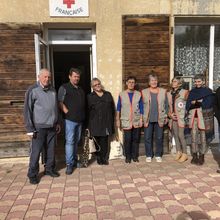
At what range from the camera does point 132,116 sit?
571 cm

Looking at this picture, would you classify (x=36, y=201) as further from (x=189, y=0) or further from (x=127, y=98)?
(x=189, y=0)

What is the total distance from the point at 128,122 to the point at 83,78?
367cm

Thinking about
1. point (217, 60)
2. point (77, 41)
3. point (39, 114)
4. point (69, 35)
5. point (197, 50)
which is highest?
point (69, 35)

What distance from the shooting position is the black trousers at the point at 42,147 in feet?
15.9

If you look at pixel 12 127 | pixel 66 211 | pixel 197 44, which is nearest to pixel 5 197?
pixel 66 211

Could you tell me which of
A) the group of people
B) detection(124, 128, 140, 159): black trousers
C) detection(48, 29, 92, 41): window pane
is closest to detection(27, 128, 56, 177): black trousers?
the group of people

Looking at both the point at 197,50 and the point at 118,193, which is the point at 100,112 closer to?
the point at 118,193

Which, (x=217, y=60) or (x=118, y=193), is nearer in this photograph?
(x=118, y=193)

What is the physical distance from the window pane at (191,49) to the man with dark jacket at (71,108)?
89.8 inches

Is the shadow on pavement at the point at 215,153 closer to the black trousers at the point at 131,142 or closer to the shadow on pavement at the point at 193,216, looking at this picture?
the black trousers at the point at 131,142

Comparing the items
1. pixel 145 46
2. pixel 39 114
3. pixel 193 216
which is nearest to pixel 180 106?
pixel 145 46

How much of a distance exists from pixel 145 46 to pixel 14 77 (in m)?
2.51

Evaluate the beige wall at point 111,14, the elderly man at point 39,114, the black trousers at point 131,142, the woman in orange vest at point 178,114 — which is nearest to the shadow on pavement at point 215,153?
the woman in orange vest at point 178,114

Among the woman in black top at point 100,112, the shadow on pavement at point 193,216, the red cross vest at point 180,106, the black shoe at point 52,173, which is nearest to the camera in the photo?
the shadow on pavement at point 193,216
